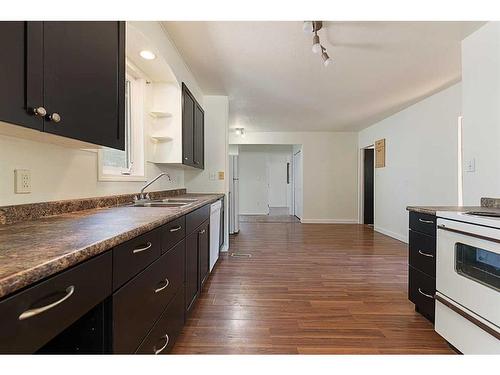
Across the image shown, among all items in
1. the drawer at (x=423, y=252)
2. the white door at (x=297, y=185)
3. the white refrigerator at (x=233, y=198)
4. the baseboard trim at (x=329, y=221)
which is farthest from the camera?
the white door at (x=297, y=185)

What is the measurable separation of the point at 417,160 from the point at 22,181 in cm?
487

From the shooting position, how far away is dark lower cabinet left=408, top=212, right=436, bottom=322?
1.88 metres

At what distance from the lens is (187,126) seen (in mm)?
2967

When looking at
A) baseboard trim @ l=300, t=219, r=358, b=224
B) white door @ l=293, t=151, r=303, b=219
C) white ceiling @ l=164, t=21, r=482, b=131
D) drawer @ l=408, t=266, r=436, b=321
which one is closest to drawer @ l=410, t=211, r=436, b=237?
drawer @ l=408, t=266, r=436, b=321

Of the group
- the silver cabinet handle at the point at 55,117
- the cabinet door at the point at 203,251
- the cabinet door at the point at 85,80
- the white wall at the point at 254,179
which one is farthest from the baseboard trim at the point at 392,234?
the silver cabinet handle at the point at 55,117

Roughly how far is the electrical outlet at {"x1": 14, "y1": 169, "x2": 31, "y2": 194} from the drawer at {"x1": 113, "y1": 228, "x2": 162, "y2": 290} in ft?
2.12

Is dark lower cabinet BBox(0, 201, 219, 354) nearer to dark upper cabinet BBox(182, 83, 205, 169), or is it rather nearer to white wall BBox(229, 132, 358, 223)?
dark upper cabinet BBox(182, 83, 205, 169)

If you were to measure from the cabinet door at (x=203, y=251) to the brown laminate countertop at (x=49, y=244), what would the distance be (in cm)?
107

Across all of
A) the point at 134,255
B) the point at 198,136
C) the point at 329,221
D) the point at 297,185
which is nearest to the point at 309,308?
the point at 134,255

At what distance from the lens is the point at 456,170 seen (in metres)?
3.48

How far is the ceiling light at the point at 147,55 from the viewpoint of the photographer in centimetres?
217

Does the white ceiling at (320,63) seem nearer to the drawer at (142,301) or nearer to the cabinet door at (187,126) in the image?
the cabinet door at (187,126)
